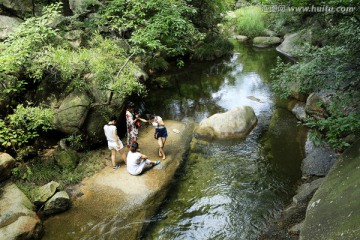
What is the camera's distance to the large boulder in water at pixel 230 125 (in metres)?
12.8

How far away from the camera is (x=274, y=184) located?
31.1ft

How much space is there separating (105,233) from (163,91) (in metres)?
12.7

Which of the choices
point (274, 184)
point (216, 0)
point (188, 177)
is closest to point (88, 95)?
point (188, 177)

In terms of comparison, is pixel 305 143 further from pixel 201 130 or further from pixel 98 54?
pixel 98 54

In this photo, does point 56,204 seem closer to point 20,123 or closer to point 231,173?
point 20,123

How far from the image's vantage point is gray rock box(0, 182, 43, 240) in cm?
727

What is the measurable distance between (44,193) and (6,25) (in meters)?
7.94

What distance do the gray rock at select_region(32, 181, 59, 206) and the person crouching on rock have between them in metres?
2.36

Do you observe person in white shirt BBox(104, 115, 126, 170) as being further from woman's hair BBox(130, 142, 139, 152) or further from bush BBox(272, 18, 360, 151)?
bush BBox(272, 18, 360, 151)

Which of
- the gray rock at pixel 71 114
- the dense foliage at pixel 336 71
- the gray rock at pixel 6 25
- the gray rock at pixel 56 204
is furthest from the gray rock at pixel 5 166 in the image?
the dense foliage at pixel 336 71

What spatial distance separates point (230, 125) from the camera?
12867 mm

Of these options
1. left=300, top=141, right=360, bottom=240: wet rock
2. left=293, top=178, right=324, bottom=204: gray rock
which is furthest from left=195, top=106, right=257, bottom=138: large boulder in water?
left=300, top=141, right=360, bottom=240: wet rock

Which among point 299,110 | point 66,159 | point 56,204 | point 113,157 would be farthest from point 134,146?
point 299,110

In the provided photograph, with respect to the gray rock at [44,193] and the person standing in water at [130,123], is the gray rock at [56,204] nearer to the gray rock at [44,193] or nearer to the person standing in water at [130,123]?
the gray rock at [44,193]
